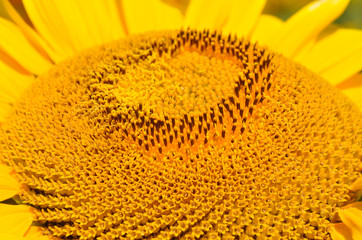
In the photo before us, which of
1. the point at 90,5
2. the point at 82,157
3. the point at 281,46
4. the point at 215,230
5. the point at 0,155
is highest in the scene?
the point at 90,5

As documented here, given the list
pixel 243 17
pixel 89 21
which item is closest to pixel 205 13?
pixel 243 17

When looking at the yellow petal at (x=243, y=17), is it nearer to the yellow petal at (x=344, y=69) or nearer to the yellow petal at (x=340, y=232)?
the yellow petal at (x=344, y=69)

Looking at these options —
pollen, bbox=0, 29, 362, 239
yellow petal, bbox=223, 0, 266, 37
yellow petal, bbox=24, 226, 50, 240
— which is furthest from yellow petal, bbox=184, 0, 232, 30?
yellow petal, bbox=24, 226, 50, 240

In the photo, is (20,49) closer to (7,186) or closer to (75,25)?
(75,25)

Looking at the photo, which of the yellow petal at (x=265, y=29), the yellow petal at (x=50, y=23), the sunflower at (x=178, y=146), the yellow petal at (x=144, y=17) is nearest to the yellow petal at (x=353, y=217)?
the sunflower at (x=178, y=146)

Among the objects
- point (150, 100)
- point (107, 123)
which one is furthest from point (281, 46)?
point (107, 123)

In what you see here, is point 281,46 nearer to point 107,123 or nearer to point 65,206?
point 107,123
